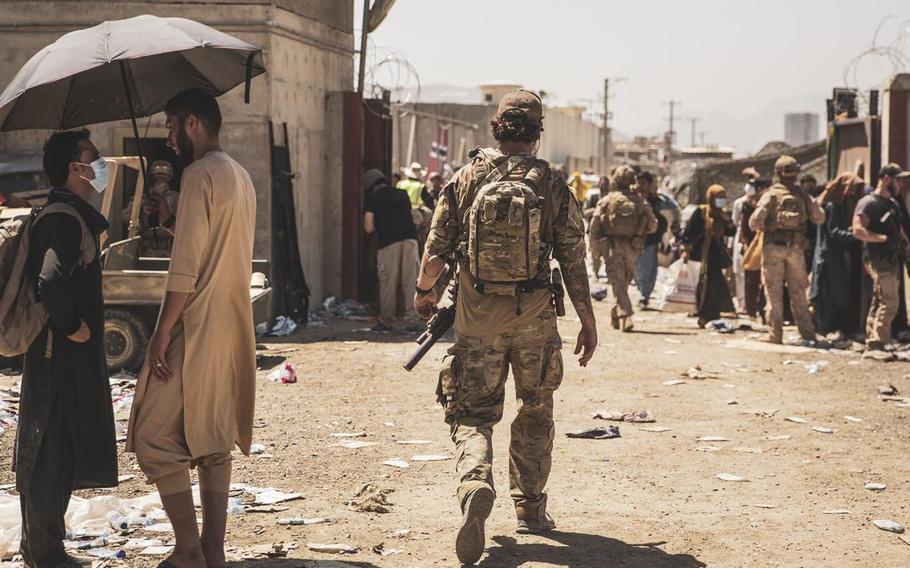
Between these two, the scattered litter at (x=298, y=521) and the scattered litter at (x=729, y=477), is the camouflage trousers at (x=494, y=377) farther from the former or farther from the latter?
the scattered litter at (x=729, y=477)

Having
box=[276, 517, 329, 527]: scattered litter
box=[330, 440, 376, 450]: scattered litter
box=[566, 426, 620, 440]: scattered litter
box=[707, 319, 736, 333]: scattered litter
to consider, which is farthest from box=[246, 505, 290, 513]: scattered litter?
box=[707, 319, 736, 333]: scattered litter

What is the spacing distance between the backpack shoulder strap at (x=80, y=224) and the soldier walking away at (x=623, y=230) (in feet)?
32.9

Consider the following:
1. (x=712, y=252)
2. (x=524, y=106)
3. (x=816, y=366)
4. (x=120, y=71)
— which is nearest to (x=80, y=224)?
(x=120, y=71)

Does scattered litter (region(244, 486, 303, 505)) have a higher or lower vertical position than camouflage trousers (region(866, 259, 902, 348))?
lower

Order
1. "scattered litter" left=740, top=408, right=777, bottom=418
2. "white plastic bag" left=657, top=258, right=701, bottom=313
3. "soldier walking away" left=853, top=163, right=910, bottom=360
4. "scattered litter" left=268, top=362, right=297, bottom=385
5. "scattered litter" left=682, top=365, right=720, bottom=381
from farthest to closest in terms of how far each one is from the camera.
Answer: "white plastic bag" left=657, top=258, right=701, bottom=313
"soldier walking away" left=853, top=163, right=910, bottom=360
"scattered litter" left=682, top=365, right=720, bottom=381
"scattered litter" left=268, top=362, right=297, bottom=385
"scattered litter" left=740, top=408, right=777, bottom=418

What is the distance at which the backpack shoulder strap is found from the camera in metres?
5.07

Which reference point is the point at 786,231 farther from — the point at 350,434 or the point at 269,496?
the point at 269,496

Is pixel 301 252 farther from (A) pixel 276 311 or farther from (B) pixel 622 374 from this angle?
(B) pixel 622 374

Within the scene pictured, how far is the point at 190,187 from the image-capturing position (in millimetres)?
4777

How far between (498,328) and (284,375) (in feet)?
17.8

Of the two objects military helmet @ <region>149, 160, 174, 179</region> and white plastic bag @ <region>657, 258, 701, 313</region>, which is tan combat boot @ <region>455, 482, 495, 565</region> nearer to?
military helmet @ <region>149, 160, 174, 179</region>

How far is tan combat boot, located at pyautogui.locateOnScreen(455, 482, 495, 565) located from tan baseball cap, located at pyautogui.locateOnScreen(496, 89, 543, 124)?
170 centimetres

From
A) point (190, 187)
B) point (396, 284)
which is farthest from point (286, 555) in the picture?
point (396, 284)

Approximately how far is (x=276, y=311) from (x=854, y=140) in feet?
27.6
